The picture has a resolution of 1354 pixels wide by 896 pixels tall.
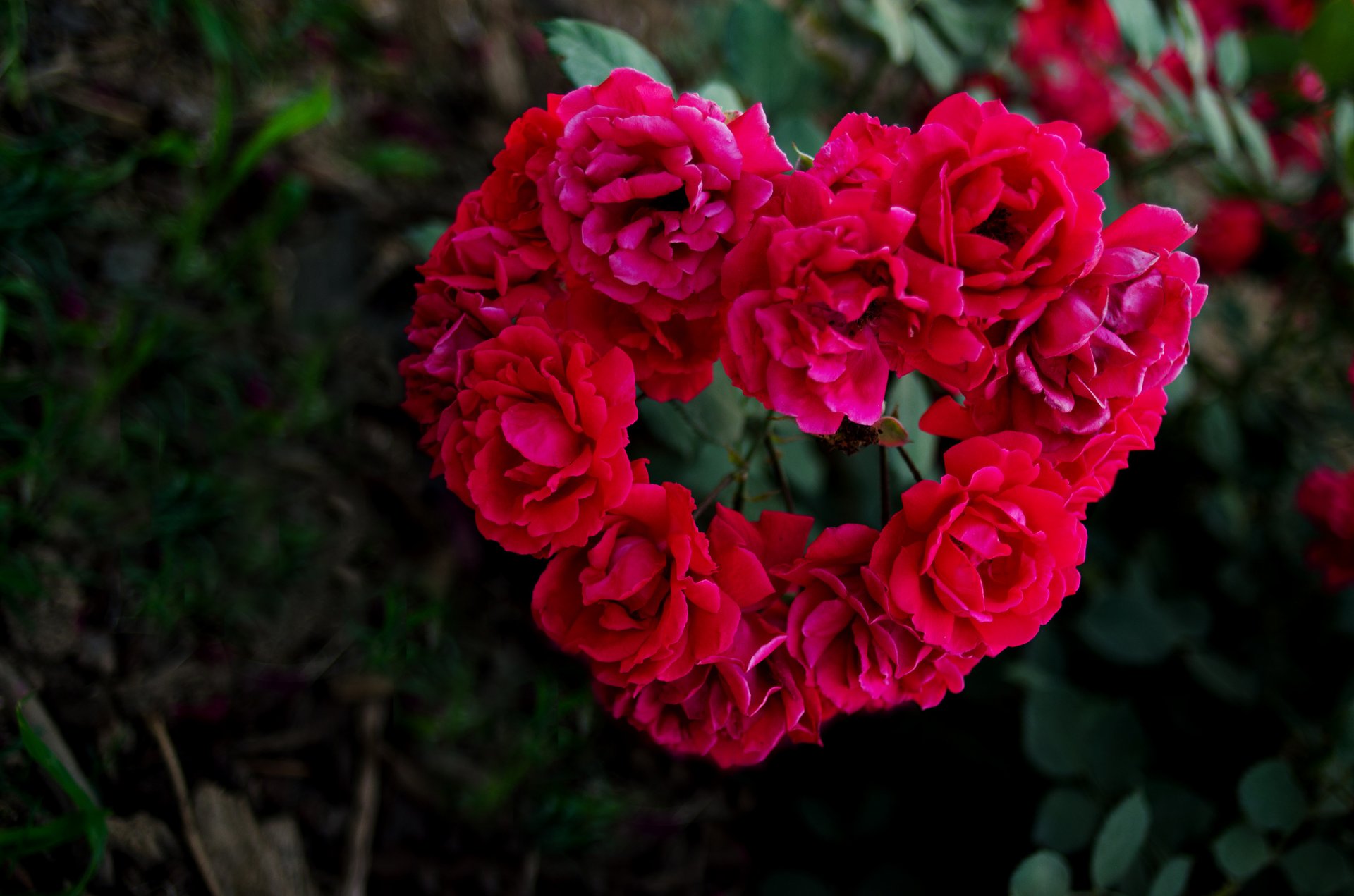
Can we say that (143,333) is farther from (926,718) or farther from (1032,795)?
(1032,795)

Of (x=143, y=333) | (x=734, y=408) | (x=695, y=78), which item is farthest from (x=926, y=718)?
(x=695, y=78)

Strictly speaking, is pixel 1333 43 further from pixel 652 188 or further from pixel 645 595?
pixel 645 595

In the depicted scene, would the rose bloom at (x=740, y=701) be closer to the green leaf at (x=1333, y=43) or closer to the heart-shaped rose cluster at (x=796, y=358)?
the heart-shaped rose cluster at (x=796, y=358)

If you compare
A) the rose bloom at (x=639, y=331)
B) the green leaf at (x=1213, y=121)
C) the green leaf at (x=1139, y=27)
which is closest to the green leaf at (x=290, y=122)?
the rose bloom at (x=639, y=331)

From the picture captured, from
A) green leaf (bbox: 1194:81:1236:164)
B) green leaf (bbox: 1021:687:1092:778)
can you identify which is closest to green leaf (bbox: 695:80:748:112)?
green leaf (bbox: 1194:81:1236:164)

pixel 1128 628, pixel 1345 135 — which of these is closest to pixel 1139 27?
pixel 1345 135

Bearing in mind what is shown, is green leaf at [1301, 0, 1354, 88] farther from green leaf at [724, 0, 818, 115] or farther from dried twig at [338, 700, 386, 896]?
dried twig at [338, 700, 386, 896]
